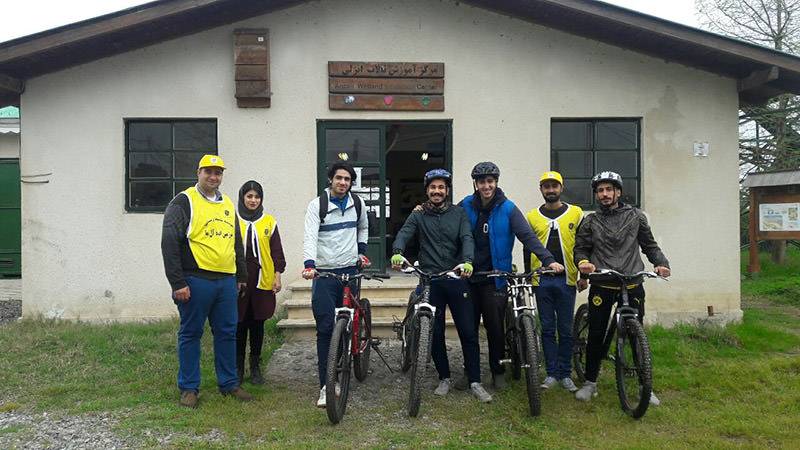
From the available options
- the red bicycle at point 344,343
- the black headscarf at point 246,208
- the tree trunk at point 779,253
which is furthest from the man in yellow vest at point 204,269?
the tree trunk at point 779,253

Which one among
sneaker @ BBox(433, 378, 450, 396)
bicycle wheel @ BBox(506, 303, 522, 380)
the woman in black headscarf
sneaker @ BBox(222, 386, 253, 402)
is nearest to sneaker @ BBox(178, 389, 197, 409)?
sneaker @ BBox(222, 386, 253, 402)

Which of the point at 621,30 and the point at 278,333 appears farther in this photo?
the point at 621,30

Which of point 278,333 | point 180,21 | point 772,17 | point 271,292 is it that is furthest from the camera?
point 772,17

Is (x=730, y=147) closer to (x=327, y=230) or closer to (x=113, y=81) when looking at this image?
(x=327, y=230)

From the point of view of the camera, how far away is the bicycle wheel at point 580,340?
186 inches

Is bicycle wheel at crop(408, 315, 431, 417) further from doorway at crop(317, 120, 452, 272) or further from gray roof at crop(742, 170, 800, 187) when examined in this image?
gray roof at crop(742, 170, 800, 187)

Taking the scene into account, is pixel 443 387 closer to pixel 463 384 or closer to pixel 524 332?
pixel 463 384

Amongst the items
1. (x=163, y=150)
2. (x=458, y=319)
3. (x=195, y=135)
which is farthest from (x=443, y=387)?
(x=163, y=150)

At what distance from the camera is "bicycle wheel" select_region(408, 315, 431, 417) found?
146 inches

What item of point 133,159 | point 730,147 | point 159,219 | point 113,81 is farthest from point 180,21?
point 730,147

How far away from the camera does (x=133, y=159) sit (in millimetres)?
7043

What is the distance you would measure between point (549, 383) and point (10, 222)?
1155 centimetres

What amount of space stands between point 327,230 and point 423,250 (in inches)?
32.9

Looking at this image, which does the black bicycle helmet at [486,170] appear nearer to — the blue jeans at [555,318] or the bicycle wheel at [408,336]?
the blue jeans at [555,318]
